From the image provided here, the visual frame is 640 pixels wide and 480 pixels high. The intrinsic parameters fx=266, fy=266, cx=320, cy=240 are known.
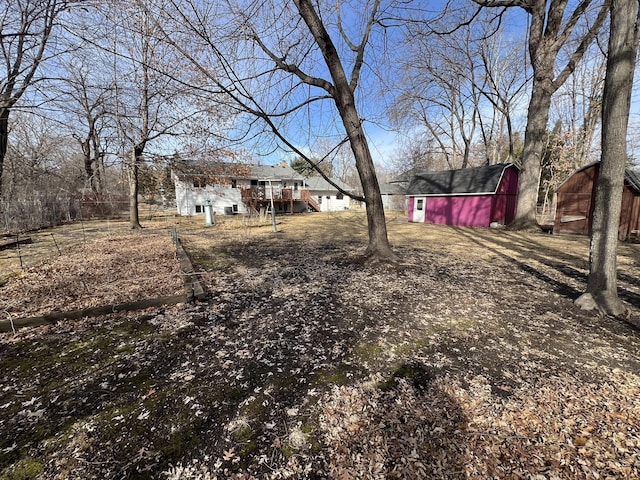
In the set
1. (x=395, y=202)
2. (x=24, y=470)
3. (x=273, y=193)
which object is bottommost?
(x=24, y=470)

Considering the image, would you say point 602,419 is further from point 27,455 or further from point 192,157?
point 192,157

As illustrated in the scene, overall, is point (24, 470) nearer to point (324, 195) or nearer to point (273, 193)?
point (273, 193)

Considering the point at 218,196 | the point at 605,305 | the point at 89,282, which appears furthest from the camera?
the point at 218,196

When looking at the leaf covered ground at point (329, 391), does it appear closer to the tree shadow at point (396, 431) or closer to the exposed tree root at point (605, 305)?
the tree shadow at point (396, 431)

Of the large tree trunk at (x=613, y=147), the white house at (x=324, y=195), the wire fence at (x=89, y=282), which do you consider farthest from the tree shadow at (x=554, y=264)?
the white house at (x=324, y=195)

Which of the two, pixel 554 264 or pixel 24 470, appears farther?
pixel 554 264

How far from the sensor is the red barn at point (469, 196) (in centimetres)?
1562

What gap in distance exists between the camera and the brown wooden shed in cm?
1020

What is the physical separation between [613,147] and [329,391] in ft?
15.7

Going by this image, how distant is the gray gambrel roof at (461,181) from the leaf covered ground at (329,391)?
513 inches

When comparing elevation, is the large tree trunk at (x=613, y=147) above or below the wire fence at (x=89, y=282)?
above

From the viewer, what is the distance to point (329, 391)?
2271 millimetres

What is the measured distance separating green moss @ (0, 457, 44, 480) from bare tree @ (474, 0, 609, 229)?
13.7 metres

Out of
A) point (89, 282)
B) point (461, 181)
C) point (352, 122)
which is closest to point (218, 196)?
point (461, 181)
